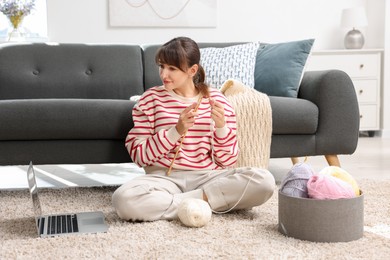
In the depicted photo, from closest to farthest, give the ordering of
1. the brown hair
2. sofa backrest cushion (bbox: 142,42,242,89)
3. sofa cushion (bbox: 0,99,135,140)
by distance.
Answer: the brown hair < sofa cushion (bbox: 0,99,135,140) < sofa backrest cushion (bbox: 142,42,242,89)

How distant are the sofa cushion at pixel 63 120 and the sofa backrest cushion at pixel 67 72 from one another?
61 cm

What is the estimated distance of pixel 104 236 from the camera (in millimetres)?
1740

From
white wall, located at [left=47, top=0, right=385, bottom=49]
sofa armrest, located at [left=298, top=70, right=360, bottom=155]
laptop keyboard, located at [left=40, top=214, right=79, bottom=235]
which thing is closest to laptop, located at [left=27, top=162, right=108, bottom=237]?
laptop keyboard, located at [left=40, top=214, right=79, bottom=235]

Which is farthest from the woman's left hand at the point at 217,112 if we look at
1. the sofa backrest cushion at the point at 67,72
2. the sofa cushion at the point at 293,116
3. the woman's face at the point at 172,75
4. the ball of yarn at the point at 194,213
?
the sofa backrest cushion at the point at 67,72

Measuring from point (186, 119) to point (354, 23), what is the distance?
10.6 ft

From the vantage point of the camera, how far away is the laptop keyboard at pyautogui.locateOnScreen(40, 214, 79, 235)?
1.79m

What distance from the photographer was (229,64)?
2.95 m

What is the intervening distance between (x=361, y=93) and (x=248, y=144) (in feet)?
8.62

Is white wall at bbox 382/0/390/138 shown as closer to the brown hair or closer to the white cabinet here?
the white cabinet

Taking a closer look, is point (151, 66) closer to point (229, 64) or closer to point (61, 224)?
point (229, 64)

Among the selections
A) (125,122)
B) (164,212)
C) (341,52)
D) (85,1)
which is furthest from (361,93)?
(164,212)

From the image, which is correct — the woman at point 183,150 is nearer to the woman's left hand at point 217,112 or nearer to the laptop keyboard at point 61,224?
the woman's left hand at point 217,112

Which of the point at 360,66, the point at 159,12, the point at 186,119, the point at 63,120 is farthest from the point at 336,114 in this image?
the point at 159,12

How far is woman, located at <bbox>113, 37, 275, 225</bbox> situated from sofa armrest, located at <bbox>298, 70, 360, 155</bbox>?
0.62 metres
